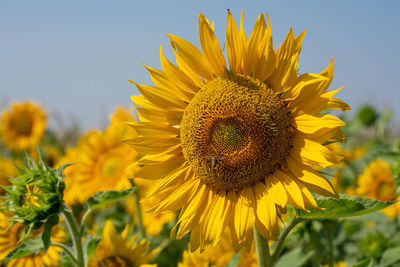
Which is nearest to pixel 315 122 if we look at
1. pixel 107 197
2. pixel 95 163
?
pixel 107 197

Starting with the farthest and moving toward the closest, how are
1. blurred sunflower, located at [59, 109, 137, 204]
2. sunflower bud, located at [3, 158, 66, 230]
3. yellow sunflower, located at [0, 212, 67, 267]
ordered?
blurred sunflower, located at [59, 109, 137, 204], yellow sunflower, located at [0, 212, 67, 267], sunflower bud, located at [3, 158, 66, 230]

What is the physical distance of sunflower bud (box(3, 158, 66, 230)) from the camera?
2.27m

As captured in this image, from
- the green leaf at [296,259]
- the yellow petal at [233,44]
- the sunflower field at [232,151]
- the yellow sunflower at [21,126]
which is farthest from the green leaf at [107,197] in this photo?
the yellow sunflower at [21,126]

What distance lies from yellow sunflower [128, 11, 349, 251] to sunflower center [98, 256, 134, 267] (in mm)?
986

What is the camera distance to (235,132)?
2.02 metres

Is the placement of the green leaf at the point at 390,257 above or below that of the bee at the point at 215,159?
below

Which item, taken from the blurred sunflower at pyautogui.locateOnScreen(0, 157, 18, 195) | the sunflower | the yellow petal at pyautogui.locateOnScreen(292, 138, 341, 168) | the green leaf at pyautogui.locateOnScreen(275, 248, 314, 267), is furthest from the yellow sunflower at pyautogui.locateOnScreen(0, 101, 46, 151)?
the yellow petal at pyautogui.locateOnScreen(292, 138, 341, 168)

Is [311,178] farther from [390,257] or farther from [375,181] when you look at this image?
[375,181]

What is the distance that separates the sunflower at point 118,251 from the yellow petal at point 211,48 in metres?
1.40

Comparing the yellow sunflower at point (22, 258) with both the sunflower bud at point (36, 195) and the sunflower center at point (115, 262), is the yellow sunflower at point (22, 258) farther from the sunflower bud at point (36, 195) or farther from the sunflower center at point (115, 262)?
the sunflower bud at point (36, 195)

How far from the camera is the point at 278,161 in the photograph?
6.33 feet

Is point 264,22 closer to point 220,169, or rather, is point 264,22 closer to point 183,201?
point 220,169

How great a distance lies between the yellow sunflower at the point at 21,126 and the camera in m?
7.16

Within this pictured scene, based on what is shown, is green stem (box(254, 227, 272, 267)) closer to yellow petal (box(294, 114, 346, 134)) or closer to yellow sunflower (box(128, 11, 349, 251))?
yellow sunflower (box(128, 11, 349, 251))
